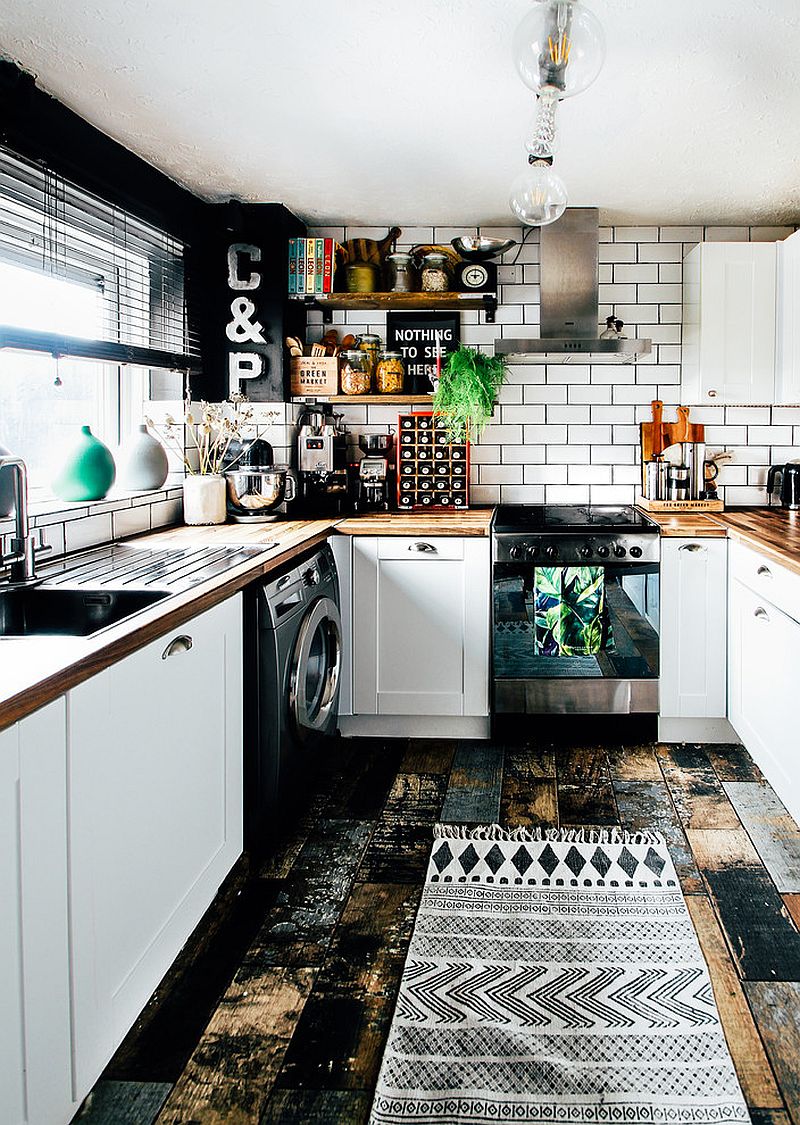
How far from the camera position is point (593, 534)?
382 cm

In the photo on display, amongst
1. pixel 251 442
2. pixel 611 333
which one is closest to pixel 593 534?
pixel 611 333

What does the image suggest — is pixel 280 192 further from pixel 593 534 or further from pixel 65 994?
pixel 65 994

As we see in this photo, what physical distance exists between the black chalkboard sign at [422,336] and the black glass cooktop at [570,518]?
74 centimetres

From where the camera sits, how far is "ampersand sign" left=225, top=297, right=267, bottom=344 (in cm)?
423

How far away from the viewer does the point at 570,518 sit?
4.13m

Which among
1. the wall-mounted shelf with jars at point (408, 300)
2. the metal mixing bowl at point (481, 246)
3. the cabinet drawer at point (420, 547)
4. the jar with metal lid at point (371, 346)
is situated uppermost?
the metal mixing bowl at point (481, 246)

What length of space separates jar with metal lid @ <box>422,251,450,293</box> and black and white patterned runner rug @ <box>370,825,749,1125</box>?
8.32 ft

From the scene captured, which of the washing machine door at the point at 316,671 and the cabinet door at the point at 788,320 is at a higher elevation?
the cabinet door at the point at 788,320

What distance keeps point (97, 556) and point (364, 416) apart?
1.95 meters

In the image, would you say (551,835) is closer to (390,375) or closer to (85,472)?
(85,472)

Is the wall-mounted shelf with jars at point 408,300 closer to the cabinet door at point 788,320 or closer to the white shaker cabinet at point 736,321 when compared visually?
the white shaker cabinet at point 736,321

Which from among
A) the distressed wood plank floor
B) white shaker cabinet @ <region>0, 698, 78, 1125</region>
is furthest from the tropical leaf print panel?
white shaker cabinet @ <region>0, 698, 78, 1125</region>

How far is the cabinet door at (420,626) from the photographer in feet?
12.9

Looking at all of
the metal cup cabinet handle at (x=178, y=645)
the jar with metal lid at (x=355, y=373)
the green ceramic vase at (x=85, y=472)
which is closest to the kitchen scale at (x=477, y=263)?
the jar with metal lid at (x=355, y=373)
